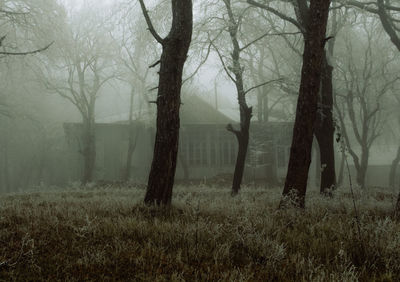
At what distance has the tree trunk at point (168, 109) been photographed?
737 cm

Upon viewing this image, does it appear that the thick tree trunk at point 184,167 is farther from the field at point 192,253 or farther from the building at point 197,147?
the field at point 192,253

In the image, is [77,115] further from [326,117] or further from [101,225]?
[101,225]

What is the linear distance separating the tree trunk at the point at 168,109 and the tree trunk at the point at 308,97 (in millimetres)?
2512

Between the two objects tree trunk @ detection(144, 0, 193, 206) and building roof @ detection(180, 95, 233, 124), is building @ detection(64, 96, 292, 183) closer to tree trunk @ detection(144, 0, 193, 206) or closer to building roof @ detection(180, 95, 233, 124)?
building roof @ detection(180, 95, 233, 124)

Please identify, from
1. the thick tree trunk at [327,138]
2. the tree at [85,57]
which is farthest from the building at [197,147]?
the thick tree trunk at [327,138]

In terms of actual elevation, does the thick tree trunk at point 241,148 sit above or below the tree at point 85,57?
below

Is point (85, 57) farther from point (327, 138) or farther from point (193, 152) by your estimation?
point (327, 138)

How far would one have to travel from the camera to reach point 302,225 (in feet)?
17.6

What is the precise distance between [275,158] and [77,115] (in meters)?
22.4

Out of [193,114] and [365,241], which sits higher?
[193,114]

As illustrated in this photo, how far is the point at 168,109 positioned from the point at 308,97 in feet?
9.60

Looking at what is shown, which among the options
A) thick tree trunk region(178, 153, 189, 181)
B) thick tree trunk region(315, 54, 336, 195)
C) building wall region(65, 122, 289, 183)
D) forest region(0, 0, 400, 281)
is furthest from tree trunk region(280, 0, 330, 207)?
thick tree trunk region(178, 153, 189, 181)

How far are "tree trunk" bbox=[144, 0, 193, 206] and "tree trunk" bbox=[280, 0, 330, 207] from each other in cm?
251

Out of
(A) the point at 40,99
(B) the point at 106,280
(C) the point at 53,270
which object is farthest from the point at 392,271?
(A) the point at 40,99
